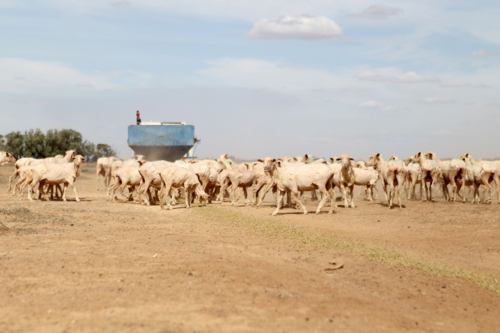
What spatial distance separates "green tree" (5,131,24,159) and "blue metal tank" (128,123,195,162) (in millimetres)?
23440

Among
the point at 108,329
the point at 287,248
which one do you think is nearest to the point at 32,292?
the point at 108,329

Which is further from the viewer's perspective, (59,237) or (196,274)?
(59,237)

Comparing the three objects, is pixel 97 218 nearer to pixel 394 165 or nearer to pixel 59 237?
pixel 59 237

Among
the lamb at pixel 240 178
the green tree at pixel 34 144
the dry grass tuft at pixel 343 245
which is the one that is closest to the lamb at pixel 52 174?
the lamb at pixel 240 178

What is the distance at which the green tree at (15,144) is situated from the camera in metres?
54.8

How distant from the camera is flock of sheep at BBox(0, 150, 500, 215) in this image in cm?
1989

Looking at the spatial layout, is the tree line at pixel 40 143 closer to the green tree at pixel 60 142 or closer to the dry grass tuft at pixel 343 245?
the green tree at pixel 60 142

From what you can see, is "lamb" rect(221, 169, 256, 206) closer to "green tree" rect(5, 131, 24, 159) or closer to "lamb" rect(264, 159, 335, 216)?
"lamb" rect(264, 159, 335, 216)

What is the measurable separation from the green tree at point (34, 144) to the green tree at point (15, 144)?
1.53 feet

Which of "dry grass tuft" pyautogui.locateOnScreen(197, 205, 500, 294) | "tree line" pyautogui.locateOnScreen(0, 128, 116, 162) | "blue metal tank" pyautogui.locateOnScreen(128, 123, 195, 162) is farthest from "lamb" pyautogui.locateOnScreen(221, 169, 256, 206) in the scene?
"tree line" pyautogui.locateOnScreen(0, 128, 116, 162)

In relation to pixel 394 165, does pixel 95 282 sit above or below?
below

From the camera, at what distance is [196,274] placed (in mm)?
8438

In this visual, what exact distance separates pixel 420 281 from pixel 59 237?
864cm

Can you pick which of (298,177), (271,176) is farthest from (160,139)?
(298,177)
